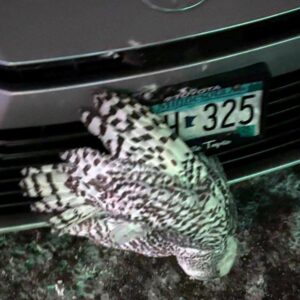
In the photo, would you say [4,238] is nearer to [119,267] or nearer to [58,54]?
[119,267]

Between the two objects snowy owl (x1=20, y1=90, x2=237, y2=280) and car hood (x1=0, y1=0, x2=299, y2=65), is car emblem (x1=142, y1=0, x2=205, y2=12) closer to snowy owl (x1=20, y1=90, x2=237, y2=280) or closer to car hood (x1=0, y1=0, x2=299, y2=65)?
car hood (x1=0, y1=0, x2=299, y2=65)

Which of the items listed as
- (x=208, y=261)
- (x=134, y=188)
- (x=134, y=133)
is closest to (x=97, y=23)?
(x=134, y=133)

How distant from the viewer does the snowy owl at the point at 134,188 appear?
1.53 metres

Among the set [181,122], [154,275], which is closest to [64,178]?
[181,122]

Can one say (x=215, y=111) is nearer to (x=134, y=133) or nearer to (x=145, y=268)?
(x=134, y=133)

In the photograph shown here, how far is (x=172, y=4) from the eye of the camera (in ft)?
4.85

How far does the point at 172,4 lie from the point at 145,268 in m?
0.85

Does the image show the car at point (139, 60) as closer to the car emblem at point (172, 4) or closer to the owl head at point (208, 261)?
the car emblem at point (172, 4)

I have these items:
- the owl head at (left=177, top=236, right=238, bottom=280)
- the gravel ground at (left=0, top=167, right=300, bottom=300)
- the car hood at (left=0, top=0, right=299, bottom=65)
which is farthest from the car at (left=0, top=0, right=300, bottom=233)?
the gravel ground at (left=0, top=167, right=300, bottom=300)

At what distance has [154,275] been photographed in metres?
2.05

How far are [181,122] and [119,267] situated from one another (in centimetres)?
64

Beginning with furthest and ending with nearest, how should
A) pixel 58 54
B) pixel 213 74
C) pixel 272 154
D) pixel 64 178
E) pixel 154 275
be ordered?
pixel 154 275, pixel 272 154, pixel 64 178, pixel 213 74, pixel 58 54

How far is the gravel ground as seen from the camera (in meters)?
2.02

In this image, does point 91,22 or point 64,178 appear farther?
point 64,178
